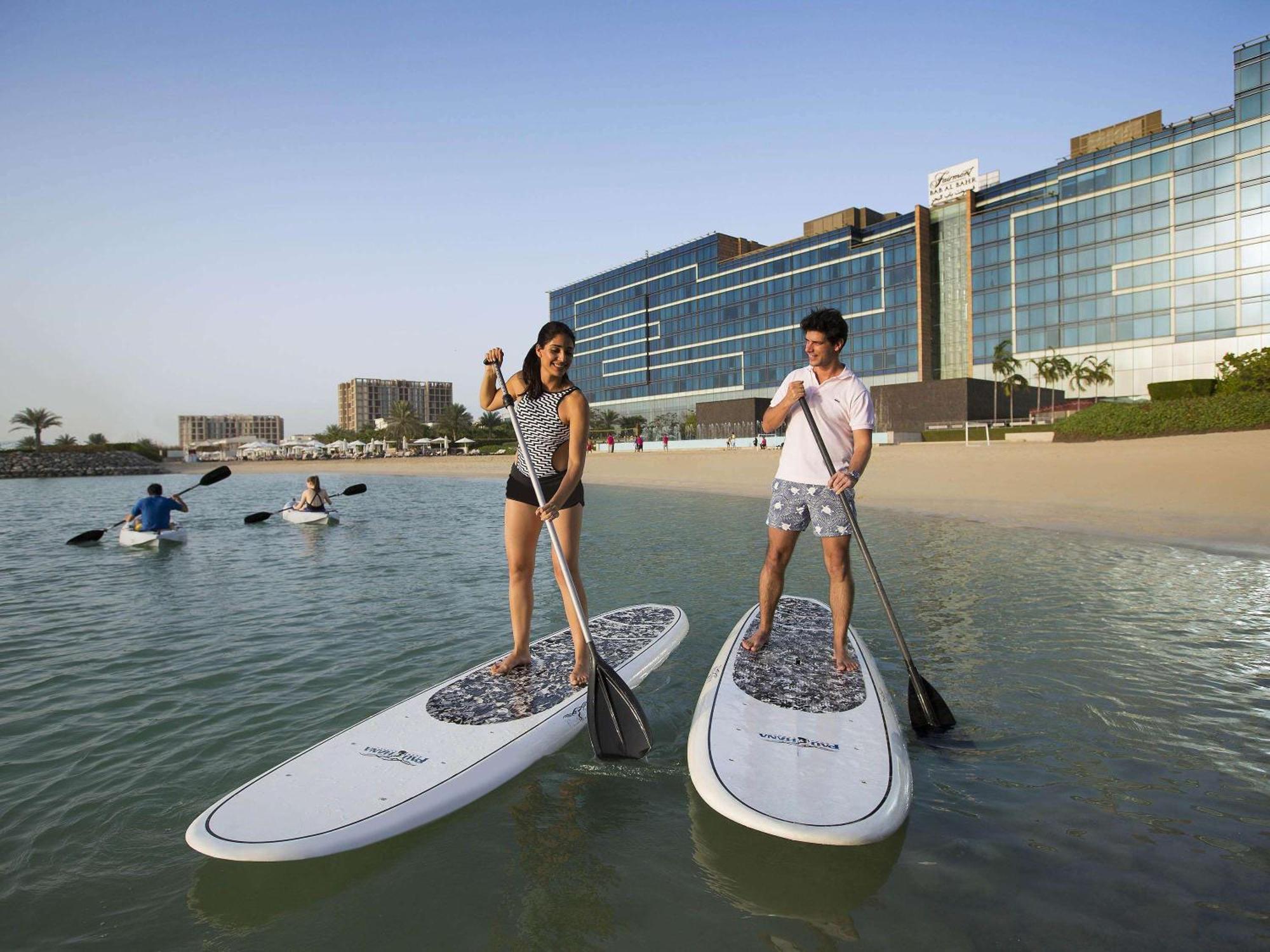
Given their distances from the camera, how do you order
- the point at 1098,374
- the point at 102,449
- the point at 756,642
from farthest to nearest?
the point at 102,449 → the point at 1098,374 → the point at 756,642

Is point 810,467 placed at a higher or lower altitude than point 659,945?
higher

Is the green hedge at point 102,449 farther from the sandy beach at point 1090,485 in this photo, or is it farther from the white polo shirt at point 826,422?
the white polo shirt at point 826,422

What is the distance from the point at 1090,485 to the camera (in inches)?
726

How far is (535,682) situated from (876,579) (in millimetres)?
2481

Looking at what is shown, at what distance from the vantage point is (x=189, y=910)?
276cm

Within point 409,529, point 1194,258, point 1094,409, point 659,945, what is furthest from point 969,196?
point 659,945

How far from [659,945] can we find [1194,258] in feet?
226

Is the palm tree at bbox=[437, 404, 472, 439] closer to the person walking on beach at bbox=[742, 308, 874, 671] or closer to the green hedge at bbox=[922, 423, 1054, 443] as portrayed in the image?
the green hedge at bbox=[922, 423, 1054, 443]

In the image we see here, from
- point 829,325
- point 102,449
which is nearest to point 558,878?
point 829,325

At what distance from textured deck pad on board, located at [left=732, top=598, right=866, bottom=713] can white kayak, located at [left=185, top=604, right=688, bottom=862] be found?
0.88 metres

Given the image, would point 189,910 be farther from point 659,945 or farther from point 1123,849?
point 1123,849

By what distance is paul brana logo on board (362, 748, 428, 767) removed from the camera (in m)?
3.42

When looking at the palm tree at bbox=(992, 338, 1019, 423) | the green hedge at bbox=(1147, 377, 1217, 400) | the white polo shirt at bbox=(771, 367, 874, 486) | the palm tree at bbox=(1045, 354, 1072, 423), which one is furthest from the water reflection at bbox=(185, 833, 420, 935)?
the palm tree at bbox=(1045, 354, 1072, 423)

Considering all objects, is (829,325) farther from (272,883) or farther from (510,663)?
(272,883)
